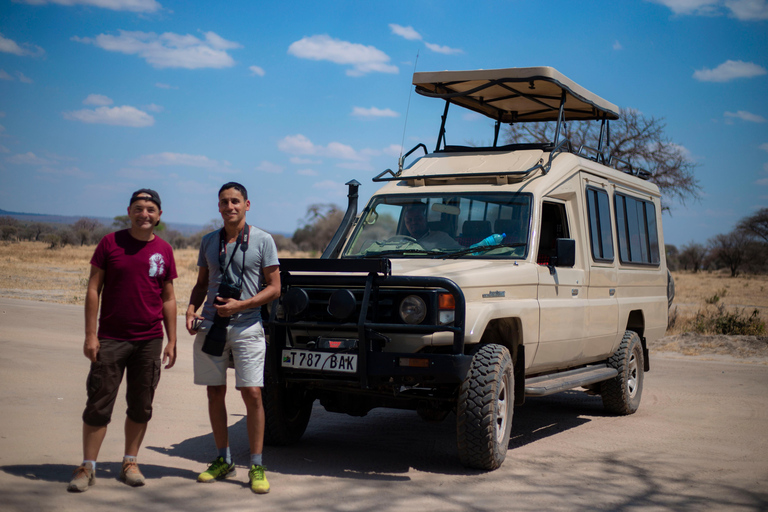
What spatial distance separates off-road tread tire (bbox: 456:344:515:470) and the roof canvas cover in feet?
10.6

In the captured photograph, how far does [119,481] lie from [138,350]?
0.84 meters

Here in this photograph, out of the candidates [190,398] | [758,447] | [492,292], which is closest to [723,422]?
[758,447]

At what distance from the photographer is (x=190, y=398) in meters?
8.30

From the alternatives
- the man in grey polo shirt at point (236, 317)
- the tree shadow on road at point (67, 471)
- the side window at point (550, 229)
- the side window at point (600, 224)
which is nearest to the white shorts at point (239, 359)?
the man in grey polo shirt at point (236, 317)

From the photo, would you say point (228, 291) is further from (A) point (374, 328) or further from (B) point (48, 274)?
(B) point (48, 274)

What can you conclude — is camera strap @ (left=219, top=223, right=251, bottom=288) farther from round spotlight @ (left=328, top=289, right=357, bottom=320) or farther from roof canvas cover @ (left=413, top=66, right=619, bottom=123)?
roof canvas cover @ (left=413, top=66, right=619, bottom=123)

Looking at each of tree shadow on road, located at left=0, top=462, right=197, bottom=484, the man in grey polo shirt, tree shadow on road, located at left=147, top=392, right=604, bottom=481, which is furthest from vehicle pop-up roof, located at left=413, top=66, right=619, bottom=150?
tree shadow on road, located at left=0, top=462, right=197, bottom=484

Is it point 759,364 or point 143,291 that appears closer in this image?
point 143,291

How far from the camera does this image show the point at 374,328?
5520 mm

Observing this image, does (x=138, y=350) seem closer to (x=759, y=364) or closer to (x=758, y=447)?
(x=758, y=447)

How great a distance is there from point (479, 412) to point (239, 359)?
1713mm

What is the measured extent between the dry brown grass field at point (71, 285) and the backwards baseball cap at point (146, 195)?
513 inches

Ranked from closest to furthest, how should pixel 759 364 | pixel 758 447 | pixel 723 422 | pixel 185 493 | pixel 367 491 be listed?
pixel 185 493 < pixel 367 491 < pixel 758 447 < pixel 723 422 < pixel 759 364

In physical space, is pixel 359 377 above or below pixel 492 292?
below
